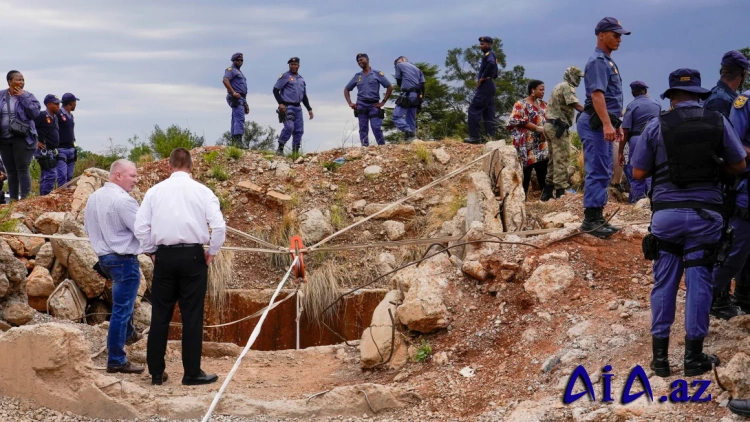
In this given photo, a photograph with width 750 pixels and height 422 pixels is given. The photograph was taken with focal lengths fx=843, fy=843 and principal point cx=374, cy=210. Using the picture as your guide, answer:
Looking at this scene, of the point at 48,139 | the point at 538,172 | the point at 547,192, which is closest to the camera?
the point at 547,192

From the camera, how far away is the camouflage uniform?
10.4 metres

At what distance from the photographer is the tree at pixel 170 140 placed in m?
14.9

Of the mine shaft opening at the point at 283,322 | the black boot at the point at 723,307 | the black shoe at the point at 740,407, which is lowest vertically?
the mine shaft opening at the point at 283,322

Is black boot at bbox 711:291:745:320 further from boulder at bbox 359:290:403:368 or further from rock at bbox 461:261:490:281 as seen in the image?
boulder at bbox 359:290:403:368

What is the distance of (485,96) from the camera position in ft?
41.0

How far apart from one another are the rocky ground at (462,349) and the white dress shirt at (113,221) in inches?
32.5

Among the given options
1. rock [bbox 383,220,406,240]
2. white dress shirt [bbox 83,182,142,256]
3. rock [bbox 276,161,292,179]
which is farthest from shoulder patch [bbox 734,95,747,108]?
rock [bbox 276,161,292,179]

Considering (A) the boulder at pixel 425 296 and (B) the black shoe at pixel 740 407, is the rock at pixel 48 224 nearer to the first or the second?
(A) the boulder at pixel 425 296

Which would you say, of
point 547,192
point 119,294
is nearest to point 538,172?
point 547,192

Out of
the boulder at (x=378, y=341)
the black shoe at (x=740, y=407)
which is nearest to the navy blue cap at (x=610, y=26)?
the boulder at (x=378, y=341)

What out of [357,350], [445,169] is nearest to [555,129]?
[445,169]

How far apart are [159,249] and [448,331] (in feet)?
7.84

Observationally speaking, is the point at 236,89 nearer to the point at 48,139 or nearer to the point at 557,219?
the point at 48,139

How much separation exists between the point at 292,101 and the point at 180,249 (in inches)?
312
